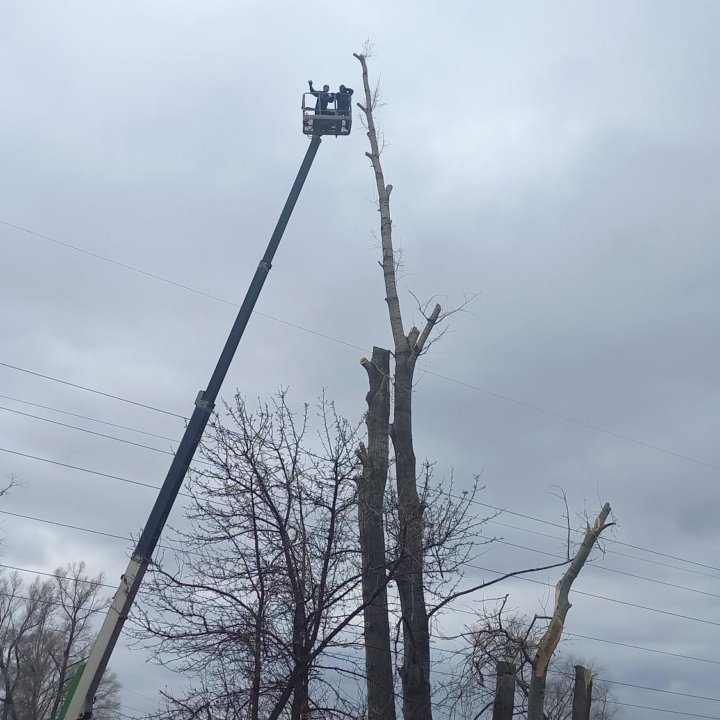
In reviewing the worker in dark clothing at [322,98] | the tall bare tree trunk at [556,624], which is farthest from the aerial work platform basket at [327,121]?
the tall bare tree trunk at [556,624]

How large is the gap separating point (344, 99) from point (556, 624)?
1157cm

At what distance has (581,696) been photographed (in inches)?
446

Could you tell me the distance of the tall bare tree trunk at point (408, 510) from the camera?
12.4 meters

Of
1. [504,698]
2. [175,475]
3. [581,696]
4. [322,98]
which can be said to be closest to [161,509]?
[175,475]

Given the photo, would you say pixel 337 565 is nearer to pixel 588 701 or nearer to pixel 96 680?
pixel 588 701

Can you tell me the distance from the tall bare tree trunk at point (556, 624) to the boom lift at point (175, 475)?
→ 578cm

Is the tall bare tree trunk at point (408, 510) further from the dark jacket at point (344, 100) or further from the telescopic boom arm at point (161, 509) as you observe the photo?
the telescopic boom arm at point (161, 509)

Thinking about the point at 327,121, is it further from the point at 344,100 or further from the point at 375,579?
the point at 375,579

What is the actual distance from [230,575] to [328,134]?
33.8 feet

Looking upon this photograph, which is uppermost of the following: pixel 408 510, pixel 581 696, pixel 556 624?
pixel 408 510

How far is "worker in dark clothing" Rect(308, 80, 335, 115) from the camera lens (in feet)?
61.3

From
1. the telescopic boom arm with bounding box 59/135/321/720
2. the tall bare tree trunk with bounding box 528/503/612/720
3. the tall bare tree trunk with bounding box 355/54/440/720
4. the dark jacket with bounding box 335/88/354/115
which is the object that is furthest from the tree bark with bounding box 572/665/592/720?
the dark jacket with bounding box 335/88/354/115

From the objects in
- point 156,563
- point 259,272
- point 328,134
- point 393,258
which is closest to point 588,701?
point 156,563

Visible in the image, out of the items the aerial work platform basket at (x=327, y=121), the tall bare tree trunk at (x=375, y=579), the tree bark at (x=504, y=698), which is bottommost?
the tree bark at (x=504, y=698)
